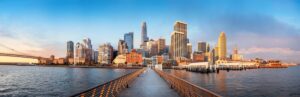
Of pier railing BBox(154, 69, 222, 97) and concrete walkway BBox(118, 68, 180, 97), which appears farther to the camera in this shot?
concrete walkway BBox(118, 68, 180, 97)

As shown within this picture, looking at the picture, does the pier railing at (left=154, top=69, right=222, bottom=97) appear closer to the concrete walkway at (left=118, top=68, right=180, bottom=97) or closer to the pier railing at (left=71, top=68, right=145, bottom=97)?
the concrete walkway at (left=118, top=68, right=180, bottom=97)

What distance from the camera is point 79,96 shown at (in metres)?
10.2

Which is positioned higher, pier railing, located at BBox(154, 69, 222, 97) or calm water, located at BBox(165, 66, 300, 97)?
pier railing, located at BBox(154, 69, 222, 97)

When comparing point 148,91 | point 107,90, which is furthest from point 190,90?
point 148,91

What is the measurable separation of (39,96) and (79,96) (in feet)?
124

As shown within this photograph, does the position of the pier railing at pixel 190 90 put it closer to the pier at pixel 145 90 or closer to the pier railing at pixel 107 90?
the pier at pixel 145 90

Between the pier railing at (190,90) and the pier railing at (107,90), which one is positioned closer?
the pier railing at (190,90)

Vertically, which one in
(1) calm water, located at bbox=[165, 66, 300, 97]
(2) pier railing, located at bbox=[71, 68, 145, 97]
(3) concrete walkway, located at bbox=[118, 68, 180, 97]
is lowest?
(1) calm water, located at bbox=[165, 66, 300, 97]

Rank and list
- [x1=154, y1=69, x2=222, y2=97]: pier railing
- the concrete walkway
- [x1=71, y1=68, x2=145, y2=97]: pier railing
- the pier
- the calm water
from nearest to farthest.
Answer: [x1=154, y1=69, x2=222, y2=97]: pier railing < [x1=71, y1=68, x2=145, y2=97]: pier railing < the pier < the concrete walkway < the calm water

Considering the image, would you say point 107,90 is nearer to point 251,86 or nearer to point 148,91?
point 148,91

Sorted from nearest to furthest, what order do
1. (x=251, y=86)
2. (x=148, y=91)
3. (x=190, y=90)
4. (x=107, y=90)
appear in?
(x=190, y=90) < (x=107, y=90) < (x=148, y=91) < (x=251, y=86)

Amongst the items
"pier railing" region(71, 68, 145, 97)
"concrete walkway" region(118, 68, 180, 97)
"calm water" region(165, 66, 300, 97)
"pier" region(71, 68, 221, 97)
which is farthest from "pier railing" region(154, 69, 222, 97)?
"calm water" region(165, 66, 300, 97)

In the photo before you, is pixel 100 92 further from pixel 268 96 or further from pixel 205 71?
pixel 205 71

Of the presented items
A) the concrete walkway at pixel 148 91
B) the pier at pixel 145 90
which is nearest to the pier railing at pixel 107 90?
the pier at pixel 145 90
